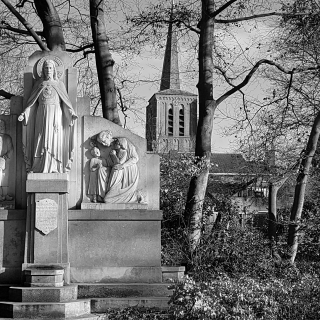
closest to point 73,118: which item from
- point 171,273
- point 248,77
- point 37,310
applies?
point 171,273

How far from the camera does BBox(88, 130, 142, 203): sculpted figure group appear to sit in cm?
1095

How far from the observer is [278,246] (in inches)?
642

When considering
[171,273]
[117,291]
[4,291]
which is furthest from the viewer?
[171,273]

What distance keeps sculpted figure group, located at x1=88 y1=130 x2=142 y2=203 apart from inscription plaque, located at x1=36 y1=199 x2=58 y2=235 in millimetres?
730

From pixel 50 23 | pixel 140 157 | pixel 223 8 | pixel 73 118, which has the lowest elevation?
pixel 140 157

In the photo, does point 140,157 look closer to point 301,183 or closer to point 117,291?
point 117,291

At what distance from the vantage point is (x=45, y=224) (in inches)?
416

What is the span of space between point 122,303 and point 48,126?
312 centimetres

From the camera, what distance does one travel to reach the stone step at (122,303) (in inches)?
398

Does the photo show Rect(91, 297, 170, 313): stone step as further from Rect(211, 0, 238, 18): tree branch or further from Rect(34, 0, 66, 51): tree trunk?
Rect(211, 0, 238, 18): tree branch

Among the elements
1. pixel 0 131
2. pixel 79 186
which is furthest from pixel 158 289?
pixel 0 131

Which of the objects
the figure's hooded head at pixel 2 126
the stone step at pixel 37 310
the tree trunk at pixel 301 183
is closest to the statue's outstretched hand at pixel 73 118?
the figure's hooded head at pixel 2 126

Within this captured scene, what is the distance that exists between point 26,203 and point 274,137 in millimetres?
8733

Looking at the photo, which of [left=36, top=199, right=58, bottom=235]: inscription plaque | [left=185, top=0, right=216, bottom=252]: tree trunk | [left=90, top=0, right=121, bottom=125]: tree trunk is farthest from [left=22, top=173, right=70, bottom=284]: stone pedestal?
[left=90, top=0, right=121, bottom=125]: tree trunk
